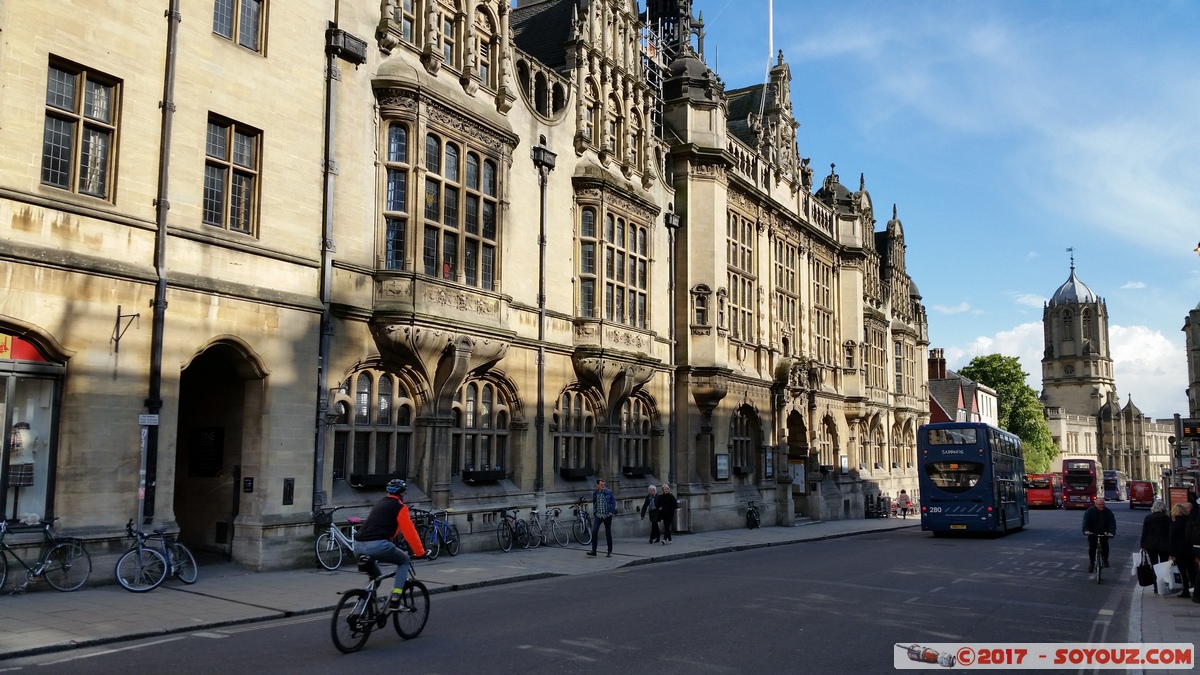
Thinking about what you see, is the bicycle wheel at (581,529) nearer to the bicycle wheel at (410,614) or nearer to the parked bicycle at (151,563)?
the parked bicycle at (151,563)

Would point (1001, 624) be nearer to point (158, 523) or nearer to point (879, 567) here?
point (879, 567)

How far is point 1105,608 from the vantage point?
1513 centimetres

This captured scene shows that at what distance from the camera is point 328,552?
57.6 feet

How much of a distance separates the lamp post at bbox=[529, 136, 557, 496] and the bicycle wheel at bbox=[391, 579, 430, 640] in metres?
13.4

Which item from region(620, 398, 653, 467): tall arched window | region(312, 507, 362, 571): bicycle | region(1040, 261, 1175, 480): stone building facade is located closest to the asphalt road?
region(312, 507, 362, 571): bicycle

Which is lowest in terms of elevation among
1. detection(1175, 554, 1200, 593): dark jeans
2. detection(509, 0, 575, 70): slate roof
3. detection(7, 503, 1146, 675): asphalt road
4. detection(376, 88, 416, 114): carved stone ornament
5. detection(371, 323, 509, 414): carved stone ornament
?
detection(7, 503, 1146, 675): asphalt road

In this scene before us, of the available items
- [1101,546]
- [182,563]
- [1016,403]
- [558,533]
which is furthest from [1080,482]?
[182,563]

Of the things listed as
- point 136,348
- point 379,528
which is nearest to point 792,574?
point 379,528

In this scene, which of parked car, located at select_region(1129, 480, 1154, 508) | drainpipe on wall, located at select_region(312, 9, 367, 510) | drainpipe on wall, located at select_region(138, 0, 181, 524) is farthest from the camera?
parked car, located at select_region(1129, 480, 1154, 508)

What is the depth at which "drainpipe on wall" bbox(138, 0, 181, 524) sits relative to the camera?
1498 cm

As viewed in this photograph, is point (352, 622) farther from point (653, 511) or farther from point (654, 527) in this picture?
point (654, 527)

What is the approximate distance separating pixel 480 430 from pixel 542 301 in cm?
409

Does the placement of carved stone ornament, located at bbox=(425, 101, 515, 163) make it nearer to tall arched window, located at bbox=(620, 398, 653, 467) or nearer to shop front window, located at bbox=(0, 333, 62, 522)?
tall arched window, located at bbox=(620, 398, 653, 467)

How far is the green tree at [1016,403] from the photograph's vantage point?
96188 mm
